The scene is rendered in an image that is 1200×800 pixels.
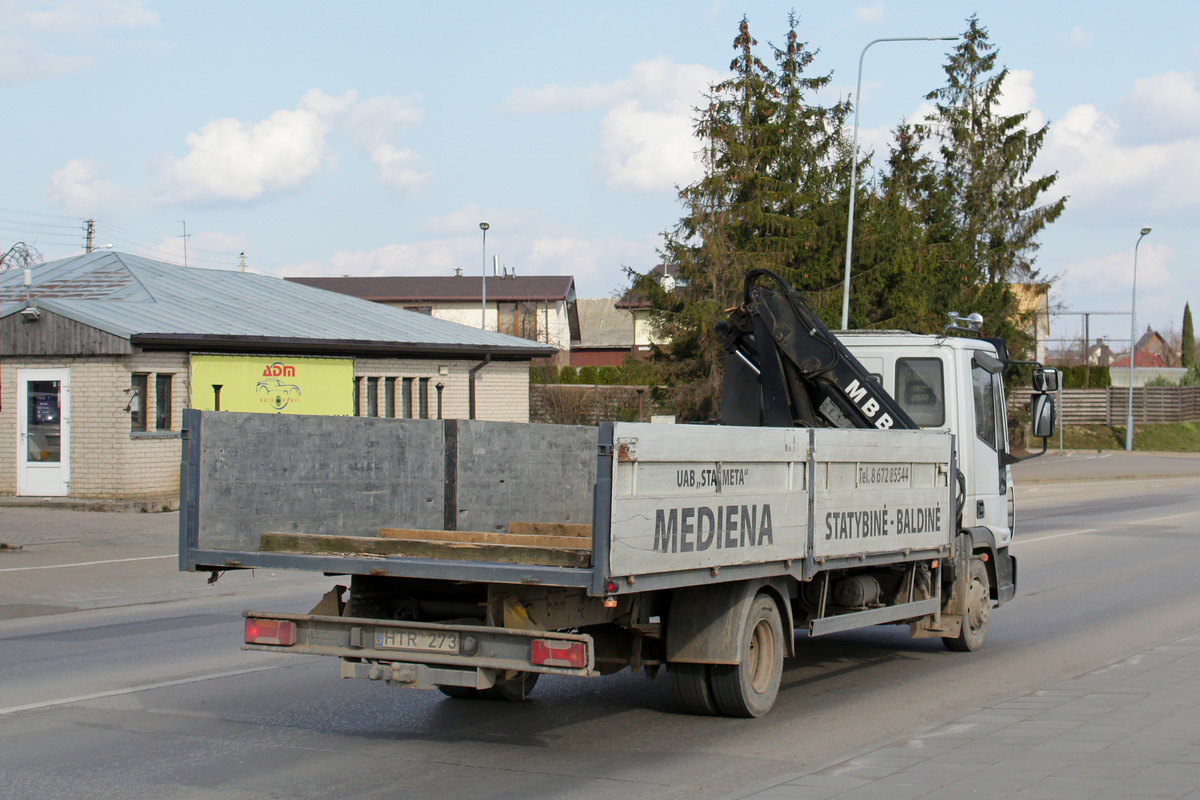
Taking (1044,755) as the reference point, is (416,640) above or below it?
above

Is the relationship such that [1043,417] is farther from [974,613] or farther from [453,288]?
[453,288]

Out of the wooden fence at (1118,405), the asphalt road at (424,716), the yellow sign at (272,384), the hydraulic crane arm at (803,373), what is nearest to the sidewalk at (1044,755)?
the asphalt road at (424,716)

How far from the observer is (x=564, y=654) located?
18.9 feet

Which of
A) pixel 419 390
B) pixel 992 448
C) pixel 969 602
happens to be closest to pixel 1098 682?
pixel 969 602

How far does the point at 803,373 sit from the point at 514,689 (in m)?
3.03

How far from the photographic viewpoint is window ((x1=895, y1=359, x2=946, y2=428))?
9.26 meters

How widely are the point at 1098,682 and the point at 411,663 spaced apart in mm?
4421

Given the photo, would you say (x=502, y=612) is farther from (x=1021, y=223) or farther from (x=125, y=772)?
(x=1021, y=223)

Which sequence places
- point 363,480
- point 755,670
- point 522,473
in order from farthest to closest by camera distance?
point 522,473 → point 363,480 → point 755,670

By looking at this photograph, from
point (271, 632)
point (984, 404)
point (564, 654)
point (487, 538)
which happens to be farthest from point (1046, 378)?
point (271, 632)

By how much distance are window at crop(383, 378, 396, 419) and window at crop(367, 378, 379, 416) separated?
0.61ft

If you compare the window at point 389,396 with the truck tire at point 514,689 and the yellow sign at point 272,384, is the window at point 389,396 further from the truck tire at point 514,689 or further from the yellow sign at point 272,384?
the truck tire at point 514,689

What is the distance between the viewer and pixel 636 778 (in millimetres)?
5891

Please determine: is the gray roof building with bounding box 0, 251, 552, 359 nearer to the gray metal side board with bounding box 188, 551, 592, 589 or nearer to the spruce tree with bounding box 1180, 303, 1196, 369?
the gray metal side board with bounding box 188, 551, 592, 589
